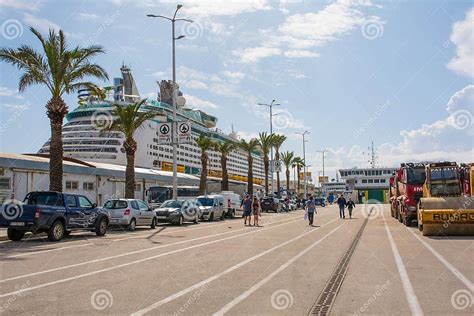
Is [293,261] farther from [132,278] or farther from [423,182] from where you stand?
[423,182]

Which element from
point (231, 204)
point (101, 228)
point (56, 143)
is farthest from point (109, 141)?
point (101, 228)

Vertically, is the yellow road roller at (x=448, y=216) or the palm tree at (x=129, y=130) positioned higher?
the palm tree at (x=129, y=130)

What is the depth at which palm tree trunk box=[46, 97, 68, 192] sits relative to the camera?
23797 mm

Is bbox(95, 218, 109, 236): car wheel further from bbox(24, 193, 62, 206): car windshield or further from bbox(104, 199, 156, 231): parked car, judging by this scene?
bbox(104, 199, 156, 231): parked car

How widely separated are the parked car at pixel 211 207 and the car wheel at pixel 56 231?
1538cm

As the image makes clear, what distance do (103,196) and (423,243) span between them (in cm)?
2730

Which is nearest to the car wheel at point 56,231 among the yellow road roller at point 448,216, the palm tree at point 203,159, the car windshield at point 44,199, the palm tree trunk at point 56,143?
the car windshield at point 44,199

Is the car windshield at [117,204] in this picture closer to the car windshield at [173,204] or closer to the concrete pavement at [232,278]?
the car windshield at [173,204]

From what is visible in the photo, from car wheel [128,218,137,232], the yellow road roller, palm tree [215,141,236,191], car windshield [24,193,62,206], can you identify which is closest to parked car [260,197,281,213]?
palm tree [215,141,236,191]

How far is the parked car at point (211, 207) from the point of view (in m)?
33.0

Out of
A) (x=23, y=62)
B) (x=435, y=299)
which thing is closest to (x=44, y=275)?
(x=435, y=299)

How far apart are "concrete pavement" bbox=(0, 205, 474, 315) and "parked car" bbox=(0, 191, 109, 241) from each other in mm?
1248

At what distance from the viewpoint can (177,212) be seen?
2795 centimetres

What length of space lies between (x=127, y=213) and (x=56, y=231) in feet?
19.1
